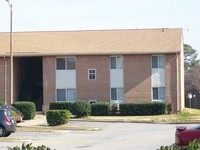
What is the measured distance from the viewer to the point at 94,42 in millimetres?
51406

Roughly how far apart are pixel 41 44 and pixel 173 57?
442 inches

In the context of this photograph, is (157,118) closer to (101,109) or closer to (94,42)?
(101,109)

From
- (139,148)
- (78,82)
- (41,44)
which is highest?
(41,44)

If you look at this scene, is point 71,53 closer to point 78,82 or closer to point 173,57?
point 78,82

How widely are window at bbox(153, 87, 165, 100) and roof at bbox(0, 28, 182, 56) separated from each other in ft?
10.4

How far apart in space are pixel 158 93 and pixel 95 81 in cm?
528

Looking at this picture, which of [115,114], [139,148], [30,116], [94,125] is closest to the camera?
[139,148]

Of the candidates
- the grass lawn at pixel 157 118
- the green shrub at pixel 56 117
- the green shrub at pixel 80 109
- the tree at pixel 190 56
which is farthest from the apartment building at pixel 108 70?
the tree at pixel 190 56

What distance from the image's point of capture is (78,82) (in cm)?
5000

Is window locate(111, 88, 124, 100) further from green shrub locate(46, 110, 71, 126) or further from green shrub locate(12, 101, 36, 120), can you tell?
green shrub locate(46, 110, 71, 126)

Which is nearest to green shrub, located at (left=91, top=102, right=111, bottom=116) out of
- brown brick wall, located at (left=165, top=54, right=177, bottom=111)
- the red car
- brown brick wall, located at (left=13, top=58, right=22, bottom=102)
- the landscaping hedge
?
the landscaping hedge

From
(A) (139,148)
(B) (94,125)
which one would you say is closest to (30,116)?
(B) (94,125)

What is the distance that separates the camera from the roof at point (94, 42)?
49406 millimetres

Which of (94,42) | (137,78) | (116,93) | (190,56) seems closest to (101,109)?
(116,93)
